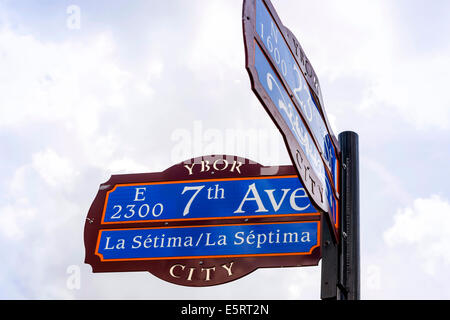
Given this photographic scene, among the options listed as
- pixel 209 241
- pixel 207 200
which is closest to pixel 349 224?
pixel 209 241

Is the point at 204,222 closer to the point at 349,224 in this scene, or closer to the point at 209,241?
the point at 209,241

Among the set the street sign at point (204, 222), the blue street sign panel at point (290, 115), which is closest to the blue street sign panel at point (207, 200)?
the street sign at point (204, 222)

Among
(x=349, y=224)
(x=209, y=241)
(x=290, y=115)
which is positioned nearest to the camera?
(x=290, y=115)

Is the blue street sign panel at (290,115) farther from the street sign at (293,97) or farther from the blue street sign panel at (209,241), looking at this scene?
the blue street sign panel at (209,241)

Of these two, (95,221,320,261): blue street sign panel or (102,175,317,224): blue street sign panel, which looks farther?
(102,175,317,224): blue street sign panel

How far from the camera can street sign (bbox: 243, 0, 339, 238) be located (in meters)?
3.50

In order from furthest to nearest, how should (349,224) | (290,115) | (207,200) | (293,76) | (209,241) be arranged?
(207,200) < (209,241) < (349,224) < (293,76) < (290,115)

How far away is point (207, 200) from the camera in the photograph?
18.2 ft

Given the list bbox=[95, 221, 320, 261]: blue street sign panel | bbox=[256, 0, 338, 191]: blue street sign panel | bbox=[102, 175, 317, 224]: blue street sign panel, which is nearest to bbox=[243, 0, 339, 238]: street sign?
bbox=[256, 0, 338, 191]: blue street sign panel

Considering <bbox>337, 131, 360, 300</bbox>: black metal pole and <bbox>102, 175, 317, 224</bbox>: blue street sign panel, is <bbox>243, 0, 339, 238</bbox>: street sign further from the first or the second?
A: <bbox>102, 175, 317, 224</bbox>: blue street sign panel

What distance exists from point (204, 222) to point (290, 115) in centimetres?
185
